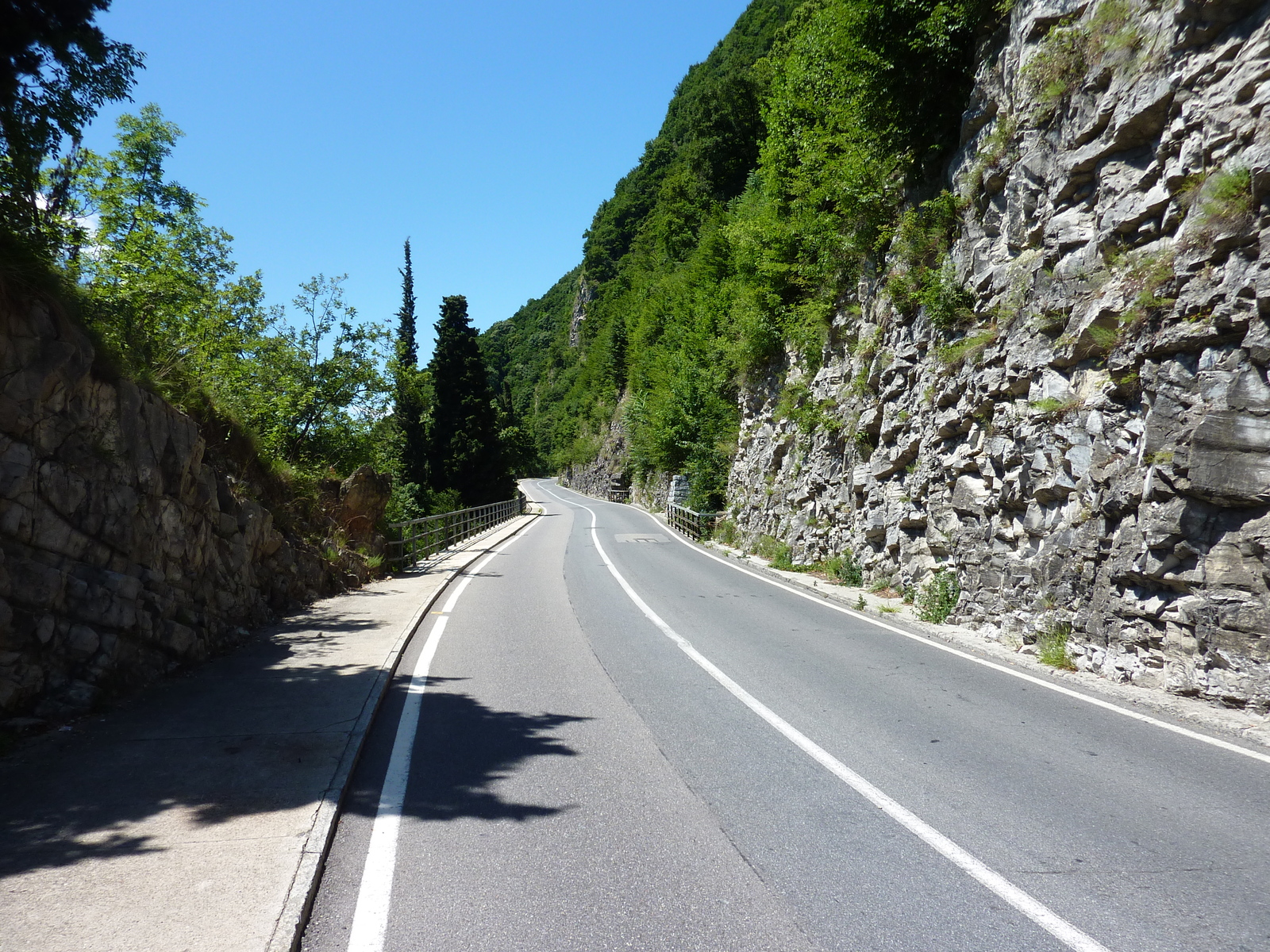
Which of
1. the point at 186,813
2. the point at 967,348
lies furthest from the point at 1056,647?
the point at 186,813

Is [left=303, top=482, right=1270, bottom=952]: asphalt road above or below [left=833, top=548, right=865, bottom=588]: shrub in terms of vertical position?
below

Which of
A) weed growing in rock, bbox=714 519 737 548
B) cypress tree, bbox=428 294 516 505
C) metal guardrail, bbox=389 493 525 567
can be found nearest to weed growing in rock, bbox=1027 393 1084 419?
metal guardrail, bbox=389 493 525 567

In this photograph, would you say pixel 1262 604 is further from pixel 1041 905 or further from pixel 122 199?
pixel 122 199

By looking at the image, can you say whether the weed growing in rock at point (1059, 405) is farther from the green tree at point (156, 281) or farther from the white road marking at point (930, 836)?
the green tree at point (156, 281)

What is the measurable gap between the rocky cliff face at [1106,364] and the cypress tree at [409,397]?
37.1 feet

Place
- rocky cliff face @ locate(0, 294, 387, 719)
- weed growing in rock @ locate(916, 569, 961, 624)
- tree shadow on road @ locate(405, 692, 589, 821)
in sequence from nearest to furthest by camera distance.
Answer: tree shadow on road @ locate(405, 692, 589, 821) → rocky cliff face @ locate(0, 294, 387, 719) → weed growing in rock @ locate(916, 569, 961, 624)

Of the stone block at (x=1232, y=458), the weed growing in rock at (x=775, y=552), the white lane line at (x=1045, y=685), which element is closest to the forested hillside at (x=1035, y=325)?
the stone block at (x=1232, y=458)

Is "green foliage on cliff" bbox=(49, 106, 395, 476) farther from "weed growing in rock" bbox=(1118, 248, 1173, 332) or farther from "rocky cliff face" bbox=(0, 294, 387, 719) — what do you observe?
"weed growing in rock" bbox=(1118, 248, 1173, 332)

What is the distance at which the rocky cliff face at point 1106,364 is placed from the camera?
6953 millimetres

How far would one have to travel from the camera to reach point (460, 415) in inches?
1539

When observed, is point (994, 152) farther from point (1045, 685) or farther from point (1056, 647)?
point (1045, 685)

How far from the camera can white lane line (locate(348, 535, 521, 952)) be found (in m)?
3.38

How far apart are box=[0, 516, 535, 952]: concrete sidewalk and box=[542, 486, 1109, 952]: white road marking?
322cm

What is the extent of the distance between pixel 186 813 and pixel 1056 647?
8.24 m
